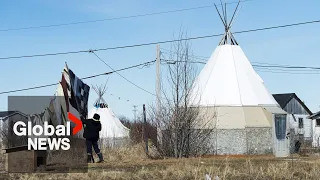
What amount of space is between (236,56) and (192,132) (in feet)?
20.6

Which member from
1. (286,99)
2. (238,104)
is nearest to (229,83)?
(238,104)

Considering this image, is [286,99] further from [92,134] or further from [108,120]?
[92,134]

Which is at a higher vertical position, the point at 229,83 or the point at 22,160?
the point at 229,83

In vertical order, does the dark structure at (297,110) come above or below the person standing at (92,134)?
above

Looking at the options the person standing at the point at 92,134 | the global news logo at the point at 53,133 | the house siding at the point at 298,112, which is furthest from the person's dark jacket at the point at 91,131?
the house siding at the point at 298,112

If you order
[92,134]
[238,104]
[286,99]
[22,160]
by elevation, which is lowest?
Result: [22,160]

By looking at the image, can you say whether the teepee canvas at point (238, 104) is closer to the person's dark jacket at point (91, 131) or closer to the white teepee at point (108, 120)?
the person's dark jacket at point (91, 131)

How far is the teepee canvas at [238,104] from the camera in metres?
22.9

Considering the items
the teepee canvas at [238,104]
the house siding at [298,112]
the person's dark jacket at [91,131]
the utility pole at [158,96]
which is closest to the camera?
the person's dark jacket at [91,131]

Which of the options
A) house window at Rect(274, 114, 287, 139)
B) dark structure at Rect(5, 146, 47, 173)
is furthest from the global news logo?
house window at Rect(274, 114, 287, 139)

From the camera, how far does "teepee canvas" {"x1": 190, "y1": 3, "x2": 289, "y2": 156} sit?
75.2ft

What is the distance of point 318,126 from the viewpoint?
53.5 metres

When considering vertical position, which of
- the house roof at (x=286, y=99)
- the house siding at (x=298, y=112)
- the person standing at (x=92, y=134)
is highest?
the house roof at (x=286, y=99)

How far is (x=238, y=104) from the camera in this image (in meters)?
23.8
